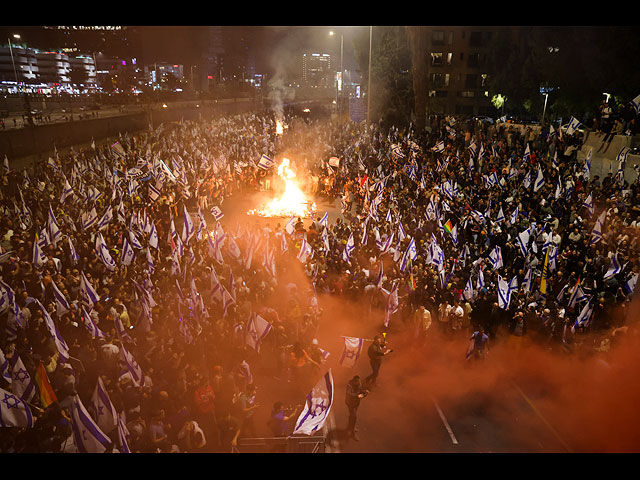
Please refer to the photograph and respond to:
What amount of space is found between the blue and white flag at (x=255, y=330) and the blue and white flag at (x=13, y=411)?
3896 mm

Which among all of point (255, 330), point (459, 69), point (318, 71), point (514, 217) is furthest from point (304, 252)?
point (318, 71)

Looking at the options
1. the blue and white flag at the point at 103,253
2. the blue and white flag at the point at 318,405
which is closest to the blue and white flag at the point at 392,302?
the blue and white flag at the point at 318,405

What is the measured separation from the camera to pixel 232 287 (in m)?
10.5

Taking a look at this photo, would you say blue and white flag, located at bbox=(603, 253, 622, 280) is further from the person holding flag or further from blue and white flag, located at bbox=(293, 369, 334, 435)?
blue and white flag, located at bbox=(293, 369, 334, 435)

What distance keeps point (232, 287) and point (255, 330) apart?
1.95 meters

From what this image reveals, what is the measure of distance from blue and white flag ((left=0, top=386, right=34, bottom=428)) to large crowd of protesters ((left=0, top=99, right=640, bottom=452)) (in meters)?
0.55

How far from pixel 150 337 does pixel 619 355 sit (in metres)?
10.3

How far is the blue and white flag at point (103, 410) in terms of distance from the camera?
19.8ft

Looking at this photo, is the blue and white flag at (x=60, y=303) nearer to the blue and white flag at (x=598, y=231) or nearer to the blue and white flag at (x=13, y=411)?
the blue and white flag at (x=13, y=411)

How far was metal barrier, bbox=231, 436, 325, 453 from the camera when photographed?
22.8 feet

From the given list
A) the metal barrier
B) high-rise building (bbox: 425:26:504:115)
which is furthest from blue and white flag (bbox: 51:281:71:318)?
high-rise building (bbox: 425:26:504:115)
